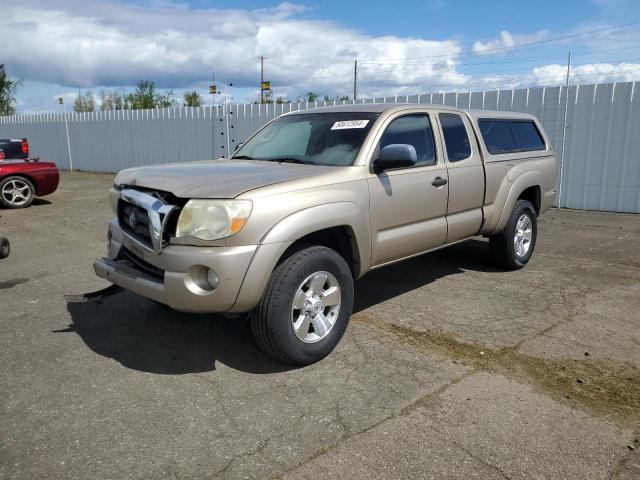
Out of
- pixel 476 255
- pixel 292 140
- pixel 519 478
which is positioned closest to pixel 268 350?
pixel 519 478

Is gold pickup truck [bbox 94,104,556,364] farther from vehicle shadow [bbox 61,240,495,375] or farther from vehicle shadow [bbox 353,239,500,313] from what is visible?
vehicle shadow [bbox 353,239,500,313]

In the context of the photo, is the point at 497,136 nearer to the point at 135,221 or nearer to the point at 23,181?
the point at 135,221

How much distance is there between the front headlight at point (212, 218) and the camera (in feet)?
10.8

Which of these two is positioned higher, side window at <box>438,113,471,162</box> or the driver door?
side window at <box>438,113,471,162</box>

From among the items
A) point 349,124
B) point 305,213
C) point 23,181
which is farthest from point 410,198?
point 23,181

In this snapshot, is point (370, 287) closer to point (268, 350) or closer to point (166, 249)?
point (268, 350)

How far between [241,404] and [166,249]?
1.08 meters

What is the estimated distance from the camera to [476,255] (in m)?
7.10

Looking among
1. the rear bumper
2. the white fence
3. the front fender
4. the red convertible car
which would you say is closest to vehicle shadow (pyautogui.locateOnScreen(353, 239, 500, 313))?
the front fender

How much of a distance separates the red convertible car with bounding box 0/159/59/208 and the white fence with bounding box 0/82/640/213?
5.40m

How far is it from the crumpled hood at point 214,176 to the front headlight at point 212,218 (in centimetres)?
6

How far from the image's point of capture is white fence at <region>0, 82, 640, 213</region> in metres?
9.91

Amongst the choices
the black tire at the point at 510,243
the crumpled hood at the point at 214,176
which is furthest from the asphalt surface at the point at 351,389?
the crumpled hood at the point at 214,176

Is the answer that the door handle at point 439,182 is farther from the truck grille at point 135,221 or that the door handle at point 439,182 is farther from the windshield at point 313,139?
the truck grille at point 135,221
